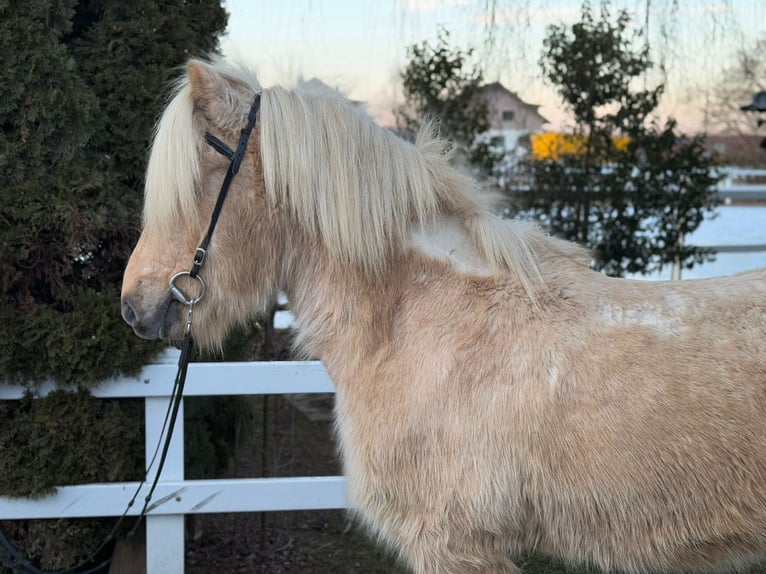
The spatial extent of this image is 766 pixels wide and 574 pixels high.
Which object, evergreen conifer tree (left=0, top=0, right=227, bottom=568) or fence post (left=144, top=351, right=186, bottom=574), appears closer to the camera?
evergreen conifer tree (left=0, top=0, right=227, bottom=568)

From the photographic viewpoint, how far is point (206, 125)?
2.30 m

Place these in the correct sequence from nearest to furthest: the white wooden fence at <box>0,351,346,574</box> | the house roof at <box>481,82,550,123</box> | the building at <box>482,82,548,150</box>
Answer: the white wooden fence at <box>0,351,346,574</box>
the house roof at <box>481,82,550,123</box>
the building at <box>482,82,548,150</box>

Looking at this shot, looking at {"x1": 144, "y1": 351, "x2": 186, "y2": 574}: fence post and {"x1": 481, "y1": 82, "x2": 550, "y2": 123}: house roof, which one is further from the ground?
{"x1": 481, "y1": 82, "x2": 550, "y2": 123}: house roof

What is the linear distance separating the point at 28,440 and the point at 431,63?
3.92 metres

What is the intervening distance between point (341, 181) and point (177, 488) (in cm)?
197

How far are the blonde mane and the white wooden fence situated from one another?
4.62ft

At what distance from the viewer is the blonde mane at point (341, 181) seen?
227 centimetres

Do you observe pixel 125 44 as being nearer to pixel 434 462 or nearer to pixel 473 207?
pixel 473 207

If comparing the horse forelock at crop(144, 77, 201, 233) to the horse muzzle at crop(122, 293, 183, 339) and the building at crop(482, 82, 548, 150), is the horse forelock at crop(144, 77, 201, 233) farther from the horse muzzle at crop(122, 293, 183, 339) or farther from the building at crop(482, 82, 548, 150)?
the building at crop(482, 82, 548, 150)

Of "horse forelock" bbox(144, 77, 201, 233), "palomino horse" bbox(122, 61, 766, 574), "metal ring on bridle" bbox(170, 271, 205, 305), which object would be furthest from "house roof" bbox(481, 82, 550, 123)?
"metal ring on bridle" bbox(170, 271, 205, 305)

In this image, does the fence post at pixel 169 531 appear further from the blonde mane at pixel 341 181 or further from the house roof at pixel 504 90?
the house roof at pixel 504 90

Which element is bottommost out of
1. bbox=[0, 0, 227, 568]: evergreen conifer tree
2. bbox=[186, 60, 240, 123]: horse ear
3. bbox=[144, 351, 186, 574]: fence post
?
bbox=[144, 351, 186, 574]: fence post

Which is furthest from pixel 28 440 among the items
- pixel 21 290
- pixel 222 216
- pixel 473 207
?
pixel 473 207

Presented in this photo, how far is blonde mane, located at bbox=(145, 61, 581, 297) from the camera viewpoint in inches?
89.4
